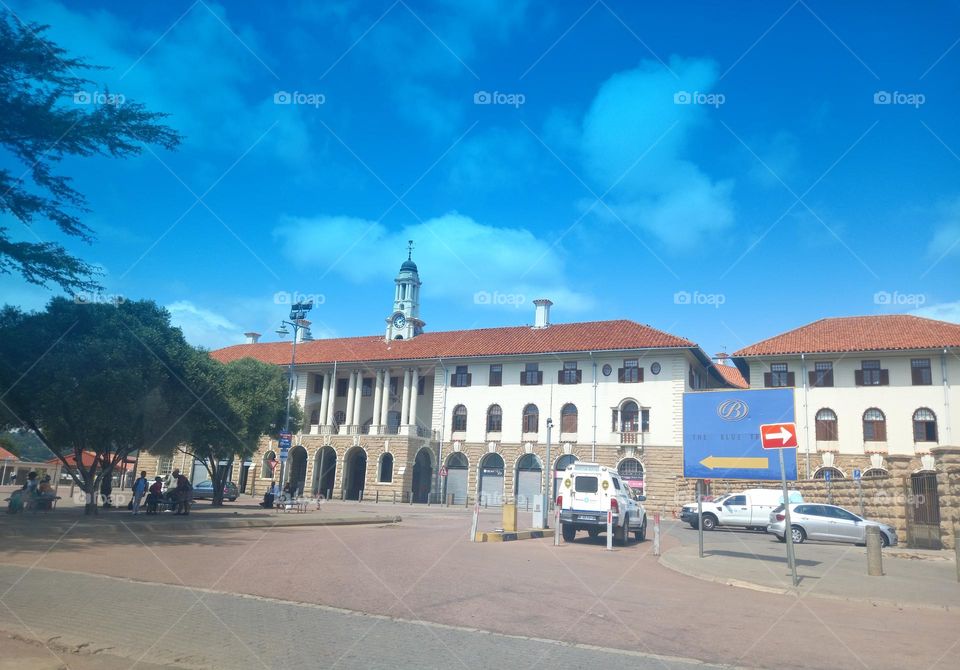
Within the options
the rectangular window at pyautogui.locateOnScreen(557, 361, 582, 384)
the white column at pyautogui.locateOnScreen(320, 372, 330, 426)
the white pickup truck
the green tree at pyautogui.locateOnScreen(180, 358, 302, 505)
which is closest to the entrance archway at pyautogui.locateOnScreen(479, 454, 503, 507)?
the rectangular window at pyautogui.locateOnScreen(557, 361, 582, 384)

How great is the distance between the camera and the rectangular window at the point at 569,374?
154ft

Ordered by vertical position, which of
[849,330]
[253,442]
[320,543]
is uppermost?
[849,330]

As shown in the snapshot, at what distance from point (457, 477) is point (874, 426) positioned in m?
26.9

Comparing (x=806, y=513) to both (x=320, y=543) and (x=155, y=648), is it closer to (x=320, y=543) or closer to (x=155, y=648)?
(x=320, y=543)

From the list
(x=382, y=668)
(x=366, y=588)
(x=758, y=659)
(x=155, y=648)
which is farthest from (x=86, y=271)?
(x=758, y=659)

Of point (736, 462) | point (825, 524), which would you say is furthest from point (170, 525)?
point (825, 524)

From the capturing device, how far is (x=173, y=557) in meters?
12.7

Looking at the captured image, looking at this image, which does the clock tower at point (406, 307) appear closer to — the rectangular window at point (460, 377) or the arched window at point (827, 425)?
the rectangular window at point (460, 377)

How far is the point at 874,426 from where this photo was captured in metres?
39.2

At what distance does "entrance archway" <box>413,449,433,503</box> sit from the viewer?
51.0 metres

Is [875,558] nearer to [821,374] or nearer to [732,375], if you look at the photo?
[821,374]

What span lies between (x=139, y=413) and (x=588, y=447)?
99.3 ft

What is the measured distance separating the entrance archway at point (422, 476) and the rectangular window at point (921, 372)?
103 feet

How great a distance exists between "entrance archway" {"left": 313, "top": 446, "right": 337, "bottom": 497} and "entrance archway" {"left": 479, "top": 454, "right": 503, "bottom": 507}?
39.4 ft
